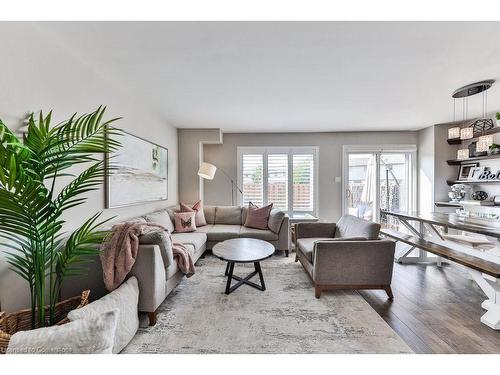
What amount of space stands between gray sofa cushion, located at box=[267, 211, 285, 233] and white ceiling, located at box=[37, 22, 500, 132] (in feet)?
5.60

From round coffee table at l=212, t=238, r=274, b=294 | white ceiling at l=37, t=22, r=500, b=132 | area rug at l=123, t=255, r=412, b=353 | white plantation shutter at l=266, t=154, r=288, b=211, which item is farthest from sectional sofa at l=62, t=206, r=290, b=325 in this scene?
white plantation shutter at l=266, t=154, r=288, b=211

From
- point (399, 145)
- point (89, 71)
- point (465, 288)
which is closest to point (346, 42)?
point (89, 71)

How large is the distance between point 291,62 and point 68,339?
2408 mm

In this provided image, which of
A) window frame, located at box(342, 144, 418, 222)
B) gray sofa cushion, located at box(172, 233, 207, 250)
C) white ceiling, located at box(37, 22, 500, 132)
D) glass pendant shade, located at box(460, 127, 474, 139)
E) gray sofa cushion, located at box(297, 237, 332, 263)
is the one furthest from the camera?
window frame, located at box(342, 144, 418, 222)

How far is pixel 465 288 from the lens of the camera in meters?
2.62

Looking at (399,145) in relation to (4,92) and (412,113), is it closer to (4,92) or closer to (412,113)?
(412,113)

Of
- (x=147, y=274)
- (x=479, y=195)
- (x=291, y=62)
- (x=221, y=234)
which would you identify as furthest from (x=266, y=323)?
(x=479, y=195)

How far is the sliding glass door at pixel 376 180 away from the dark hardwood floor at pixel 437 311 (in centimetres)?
193

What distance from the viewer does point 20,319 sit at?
1.31m

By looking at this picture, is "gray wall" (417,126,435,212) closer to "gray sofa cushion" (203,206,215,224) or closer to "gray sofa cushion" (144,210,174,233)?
"gray sofa cushion" (203,206,215,224)

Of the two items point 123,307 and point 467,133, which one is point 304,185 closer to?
point 467,133

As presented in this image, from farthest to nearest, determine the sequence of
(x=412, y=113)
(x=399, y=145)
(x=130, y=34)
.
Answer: (x=399, y=145)
(x=412, y=113)
(x=130, y=34)

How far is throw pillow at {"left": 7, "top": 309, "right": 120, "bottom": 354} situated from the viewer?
3.09ft
